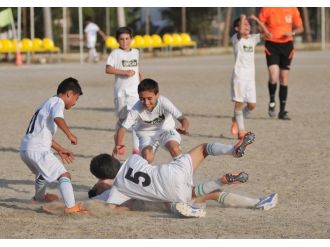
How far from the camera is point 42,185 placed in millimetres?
8719

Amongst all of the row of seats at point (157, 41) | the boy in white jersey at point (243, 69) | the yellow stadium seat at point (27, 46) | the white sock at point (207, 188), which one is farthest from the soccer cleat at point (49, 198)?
A: the row of seats at point (157, 41)

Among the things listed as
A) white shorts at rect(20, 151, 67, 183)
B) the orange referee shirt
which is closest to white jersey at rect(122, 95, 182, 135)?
white shorts at rect(20, 151, 67, 183)

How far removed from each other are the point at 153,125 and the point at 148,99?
0.46 m

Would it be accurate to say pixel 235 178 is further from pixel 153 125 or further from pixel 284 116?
pixel 284 116

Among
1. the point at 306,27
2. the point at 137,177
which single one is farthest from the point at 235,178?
the point at 306,27

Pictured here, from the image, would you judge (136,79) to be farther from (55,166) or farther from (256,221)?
(256,221)

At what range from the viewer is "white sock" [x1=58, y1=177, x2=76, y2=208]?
803 centimetres

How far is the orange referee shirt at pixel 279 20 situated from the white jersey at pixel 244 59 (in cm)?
164

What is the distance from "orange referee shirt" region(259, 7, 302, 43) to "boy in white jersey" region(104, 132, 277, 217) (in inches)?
301

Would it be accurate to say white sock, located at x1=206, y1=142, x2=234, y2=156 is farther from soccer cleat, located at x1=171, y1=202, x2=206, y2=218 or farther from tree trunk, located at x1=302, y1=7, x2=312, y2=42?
tree trunk, located at x1=302, y1=7, x2=312, y2=42

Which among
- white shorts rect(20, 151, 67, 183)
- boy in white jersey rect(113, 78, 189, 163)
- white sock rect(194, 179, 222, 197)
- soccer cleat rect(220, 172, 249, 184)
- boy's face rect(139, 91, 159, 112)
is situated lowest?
white sock rect(194, 179, 222, 197)

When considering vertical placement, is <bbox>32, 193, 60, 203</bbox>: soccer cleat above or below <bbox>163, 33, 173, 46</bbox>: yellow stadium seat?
below

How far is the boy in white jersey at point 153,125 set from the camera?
9.09 metres
